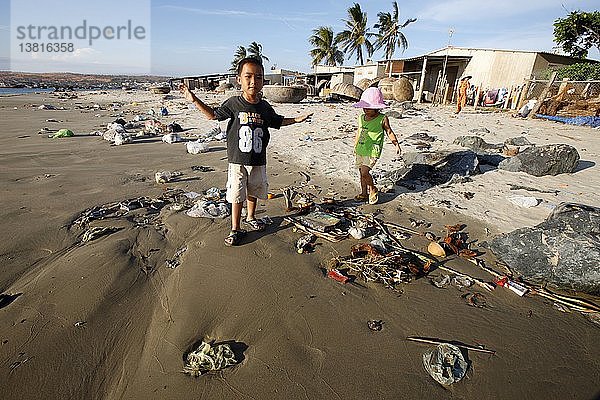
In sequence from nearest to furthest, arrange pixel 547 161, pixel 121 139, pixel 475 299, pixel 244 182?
pixel 475 299 < pixel 244 182 < pixel 547 161 < pixel 121 139

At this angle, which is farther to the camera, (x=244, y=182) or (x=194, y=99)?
(x=244, y=182)

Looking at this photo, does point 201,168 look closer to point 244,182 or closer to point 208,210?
point 208,210

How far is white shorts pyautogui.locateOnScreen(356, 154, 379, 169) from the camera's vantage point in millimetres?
4047

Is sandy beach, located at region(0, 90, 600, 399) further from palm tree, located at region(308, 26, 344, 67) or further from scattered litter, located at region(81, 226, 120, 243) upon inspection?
palm tree, located at region(308, 26, 344, 67)

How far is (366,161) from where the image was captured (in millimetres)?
4102

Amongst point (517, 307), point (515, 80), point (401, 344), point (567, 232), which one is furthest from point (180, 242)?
point (515, 80)

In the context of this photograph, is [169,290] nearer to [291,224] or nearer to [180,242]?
[180,242]

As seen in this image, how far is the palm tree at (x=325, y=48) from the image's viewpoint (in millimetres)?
41750

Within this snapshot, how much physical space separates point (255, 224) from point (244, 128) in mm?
986

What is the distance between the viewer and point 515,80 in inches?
782

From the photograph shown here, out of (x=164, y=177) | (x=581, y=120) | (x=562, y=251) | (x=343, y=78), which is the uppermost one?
(x=343, y=78)

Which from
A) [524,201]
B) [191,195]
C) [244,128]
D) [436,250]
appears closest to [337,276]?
[436,250]

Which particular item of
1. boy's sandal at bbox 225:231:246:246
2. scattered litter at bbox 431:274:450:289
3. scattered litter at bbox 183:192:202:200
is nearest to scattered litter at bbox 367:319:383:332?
scattered litter at bbox 431:274:450:289

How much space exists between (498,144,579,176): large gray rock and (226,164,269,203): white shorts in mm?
4648
